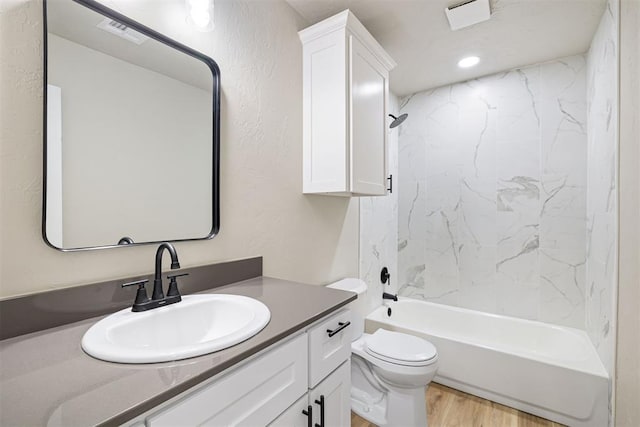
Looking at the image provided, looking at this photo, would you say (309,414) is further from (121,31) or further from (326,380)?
(121,31)

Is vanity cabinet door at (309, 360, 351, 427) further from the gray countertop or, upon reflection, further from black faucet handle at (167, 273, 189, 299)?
black faucet handle at (167, 273, 189, 299)

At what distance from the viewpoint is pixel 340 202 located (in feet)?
6.91

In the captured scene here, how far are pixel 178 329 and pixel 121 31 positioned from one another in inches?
39.5

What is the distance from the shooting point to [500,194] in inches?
99.6

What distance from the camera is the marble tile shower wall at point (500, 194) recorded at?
2.27 metres

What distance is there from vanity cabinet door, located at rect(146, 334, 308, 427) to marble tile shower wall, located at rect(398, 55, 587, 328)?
2245 mm

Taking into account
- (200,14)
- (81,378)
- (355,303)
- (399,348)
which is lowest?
A: (399,348)

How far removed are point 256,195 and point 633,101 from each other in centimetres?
175

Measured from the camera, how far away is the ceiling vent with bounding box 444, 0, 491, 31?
1628 mm

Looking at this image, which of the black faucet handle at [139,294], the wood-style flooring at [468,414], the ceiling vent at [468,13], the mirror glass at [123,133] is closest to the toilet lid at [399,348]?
the wood-style flooring at [468,414]

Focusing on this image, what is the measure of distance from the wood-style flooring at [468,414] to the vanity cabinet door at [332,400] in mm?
789

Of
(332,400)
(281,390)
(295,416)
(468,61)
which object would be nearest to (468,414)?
(332,400)

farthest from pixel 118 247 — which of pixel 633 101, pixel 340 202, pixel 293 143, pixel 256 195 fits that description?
pixel 633 101

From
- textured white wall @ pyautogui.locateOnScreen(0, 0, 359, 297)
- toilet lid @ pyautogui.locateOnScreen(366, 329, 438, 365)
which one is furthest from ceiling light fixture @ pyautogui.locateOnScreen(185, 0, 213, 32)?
toilet lid @ pyautogui.locateOnScreen(366, 329, 438, 365)
